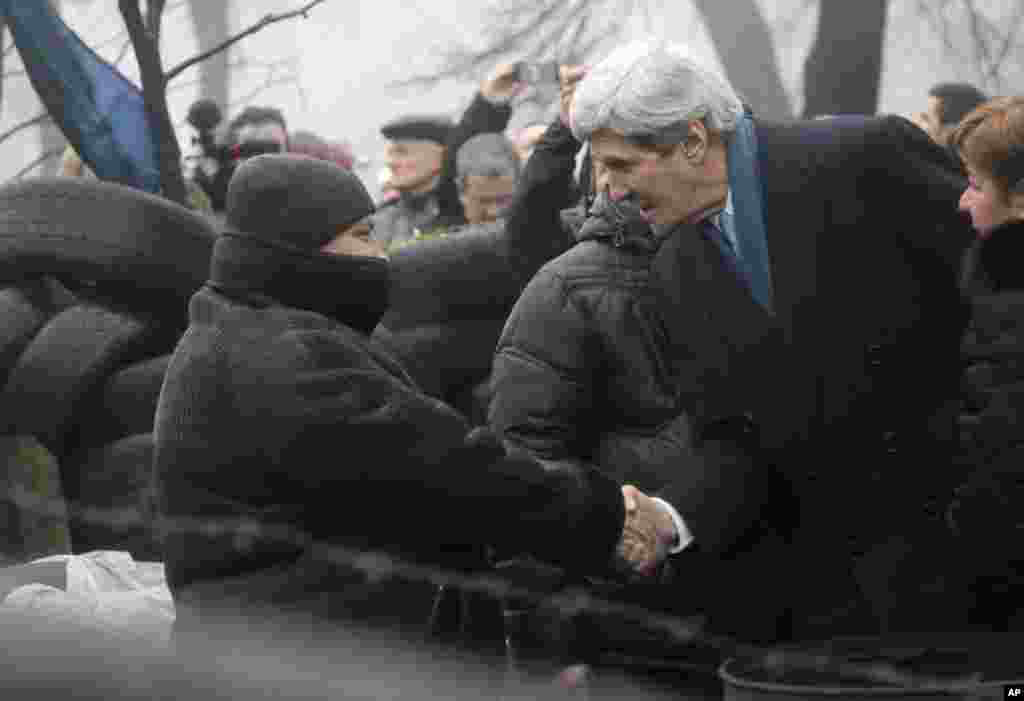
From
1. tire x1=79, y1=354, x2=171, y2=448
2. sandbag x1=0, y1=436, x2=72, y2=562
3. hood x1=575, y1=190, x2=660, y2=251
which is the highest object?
hood x1=575, y1=190, x2=660, y2=251

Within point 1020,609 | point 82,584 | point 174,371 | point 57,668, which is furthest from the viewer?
point 82,584

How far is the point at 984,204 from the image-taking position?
439cm

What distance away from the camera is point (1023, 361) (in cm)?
422

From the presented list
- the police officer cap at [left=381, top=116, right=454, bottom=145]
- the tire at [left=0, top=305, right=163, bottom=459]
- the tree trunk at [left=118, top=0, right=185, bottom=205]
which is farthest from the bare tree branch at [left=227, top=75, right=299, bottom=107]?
the tire at [left=0, top=305, right=163, bottom=459]

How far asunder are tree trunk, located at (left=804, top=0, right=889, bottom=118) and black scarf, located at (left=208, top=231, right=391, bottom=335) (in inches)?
313

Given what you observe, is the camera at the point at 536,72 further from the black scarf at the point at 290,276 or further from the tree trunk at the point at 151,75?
the black scarf at the point at 290,276

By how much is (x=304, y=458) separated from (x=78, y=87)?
372 cm

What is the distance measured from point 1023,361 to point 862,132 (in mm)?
562

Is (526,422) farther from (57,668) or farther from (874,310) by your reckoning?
(57,668)

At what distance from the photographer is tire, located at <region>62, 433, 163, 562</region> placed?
22.2 feet

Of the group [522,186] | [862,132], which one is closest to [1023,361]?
[862,132]

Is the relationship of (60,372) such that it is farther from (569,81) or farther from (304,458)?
(304,458)

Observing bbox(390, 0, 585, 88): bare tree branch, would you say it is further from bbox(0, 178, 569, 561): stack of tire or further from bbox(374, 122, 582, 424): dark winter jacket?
bbox(0, 178, 569, 561): stack of tire

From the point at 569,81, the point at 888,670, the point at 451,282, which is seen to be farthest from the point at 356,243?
the point at 451,282
